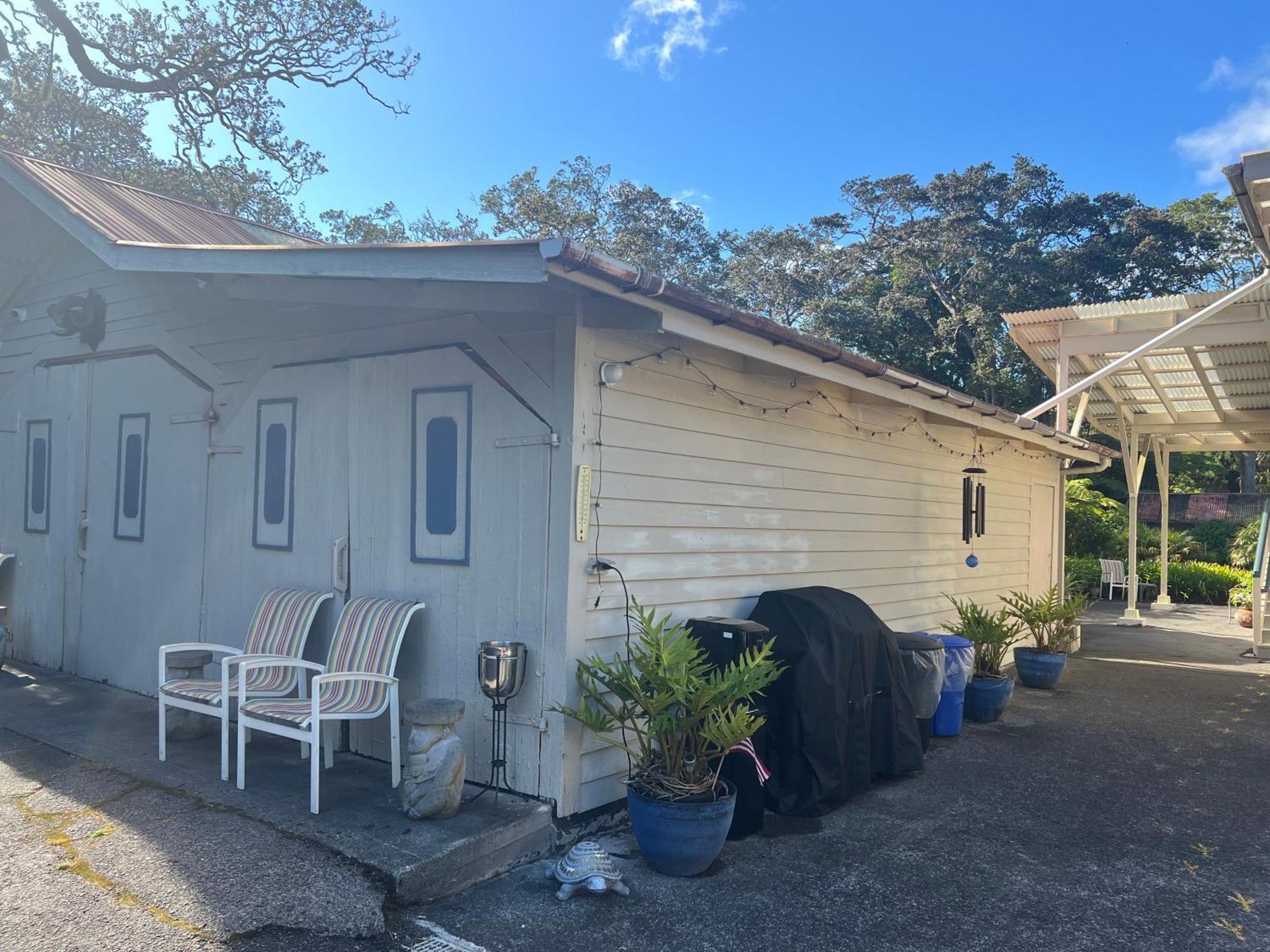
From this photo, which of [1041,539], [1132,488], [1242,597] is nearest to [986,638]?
[1041,539]

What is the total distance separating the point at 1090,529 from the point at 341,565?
1781cm

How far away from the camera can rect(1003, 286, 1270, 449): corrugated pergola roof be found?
8945 millimetres

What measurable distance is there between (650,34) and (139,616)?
22.0 metres

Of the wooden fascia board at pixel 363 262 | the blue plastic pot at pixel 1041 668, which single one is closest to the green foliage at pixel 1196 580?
the blue plastic pot at pixel 1041 668

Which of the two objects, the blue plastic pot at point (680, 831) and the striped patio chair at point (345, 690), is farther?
the striped patio chair at point (345, 690)

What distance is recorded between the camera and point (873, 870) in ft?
12.7

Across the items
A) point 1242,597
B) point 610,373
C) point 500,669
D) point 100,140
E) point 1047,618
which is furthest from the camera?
point 100,140

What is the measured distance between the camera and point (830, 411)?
20.4 ft

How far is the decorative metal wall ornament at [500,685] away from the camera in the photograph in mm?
3924

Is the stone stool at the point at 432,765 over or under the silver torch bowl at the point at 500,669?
under

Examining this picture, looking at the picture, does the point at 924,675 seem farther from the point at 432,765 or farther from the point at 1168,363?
the point at 1168,363

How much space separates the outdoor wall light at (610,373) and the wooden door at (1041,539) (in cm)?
781

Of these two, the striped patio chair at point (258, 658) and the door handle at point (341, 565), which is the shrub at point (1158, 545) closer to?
the door handle at point (341, 565)

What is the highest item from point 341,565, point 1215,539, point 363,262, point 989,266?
point 989,266
